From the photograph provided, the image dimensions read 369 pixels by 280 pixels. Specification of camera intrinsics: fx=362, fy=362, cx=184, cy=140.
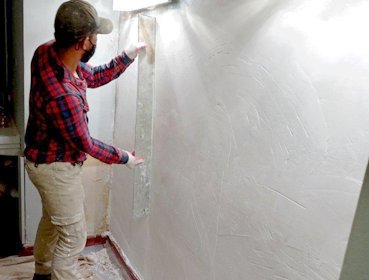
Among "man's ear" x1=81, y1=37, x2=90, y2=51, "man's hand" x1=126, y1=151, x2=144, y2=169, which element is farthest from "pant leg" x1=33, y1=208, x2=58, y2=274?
"man's ear" x1=81, y1=37, x2=90, y2=51

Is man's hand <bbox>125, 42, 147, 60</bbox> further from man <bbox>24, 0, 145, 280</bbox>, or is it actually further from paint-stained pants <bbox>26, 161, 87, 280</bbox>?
paint-stained pants <bbox>26, 161, 87, 280</bbox>

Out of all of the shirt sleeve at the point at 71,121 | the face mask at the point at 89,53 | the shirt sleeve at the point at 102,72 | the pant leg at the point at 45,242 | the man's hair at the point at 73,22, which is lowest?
the pant leg at the point at 45,242

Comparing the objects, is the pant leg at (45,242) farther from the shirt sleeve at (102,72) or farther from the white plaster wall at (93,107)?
the shirt sleeve at (102,72)

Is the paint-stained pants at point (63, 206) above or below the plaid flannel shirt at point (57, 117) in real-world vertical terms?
below

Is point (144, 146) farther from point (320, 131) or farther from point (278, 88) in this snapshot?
point (320, 131)

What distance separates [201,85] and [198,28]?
193 mm

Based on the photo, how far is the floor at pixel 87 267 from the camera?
193 centimetres

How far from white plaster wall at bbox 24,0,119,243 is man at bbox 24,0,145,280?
385 mm

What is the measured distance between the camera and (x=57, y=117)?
1293mm

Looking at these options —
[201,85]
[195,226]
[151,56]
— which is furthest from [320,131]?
[151,56]

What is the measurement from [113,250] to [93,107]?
0.85m

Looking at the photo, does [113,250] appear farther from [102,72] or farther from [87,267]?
[102,72]

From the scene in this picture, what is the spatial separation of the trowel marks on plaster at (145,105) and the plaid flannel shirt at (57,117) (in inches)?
6.4

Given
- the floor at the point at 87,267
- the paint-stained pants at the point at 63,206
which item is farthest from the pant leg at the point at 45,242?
the floor at the point at 87,267
